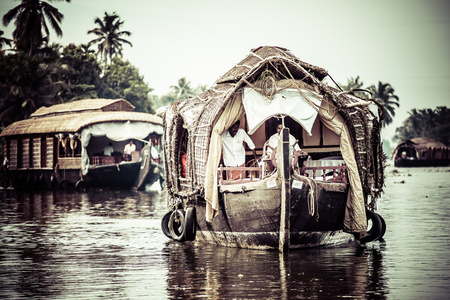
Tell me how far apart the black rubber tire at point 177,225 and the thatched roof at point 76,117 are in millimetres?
15257

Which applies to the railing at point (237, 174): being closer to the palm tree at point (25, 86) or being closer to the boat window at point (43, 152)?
the boat window at point (43, 152)

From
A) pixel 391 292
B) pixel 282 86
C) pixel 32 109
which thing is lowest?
pixel 391 292

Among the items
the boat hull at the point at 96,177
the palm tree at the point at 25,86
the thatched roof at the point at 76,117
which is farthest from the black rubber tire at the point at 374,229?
the palm tree at the point at 25,86

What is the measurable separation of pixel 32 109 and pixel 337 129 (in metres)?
32.4

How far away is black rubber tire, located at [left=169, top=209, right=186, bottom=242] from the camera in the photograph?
418 inches

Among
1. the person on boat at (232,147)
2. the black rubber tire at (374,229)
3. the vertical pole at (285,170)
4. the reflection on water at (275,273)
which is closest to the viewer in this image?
the reflection on water at (275,273)

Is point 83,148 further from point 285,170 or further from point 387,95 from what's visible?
point 387,95

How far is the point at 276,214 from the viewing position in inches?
342

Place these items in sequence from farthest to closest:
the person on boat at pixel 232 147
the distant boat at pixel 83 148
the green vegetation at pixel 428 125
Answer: the green vegetation at pixel 428 125 → the distant boat at pixel 83 148 → the person on boat at pixel 232 147

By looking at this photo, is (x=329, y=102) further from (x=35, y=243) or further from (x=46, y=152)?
(x=46, y=152)

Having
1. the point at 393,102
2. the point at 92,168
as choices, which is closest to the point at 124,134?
the point at 92,168

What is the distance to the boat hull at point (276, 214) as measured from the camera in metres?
8.66

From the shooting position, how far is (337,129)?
371 inches

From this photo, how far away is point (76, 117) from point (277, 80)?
65.0 feet
